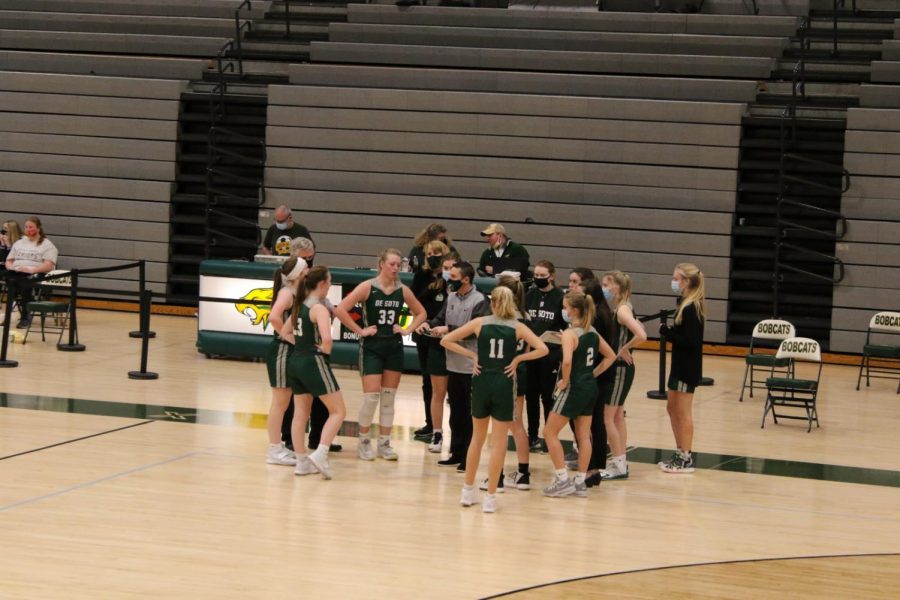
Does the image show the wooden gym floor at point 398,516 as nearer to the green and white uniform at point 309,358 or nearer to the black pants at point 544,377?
the black pants at point 544,377

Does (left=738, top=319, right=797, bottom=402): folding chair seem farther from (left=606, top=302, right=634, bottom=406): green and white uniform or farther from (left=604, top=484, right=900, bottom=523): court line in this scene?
(left=604, top=484, right=900, bottom=523): court line

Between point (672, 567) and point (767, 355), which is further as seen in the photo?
point (767, 355)

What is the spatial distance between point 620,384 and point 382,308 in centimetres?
184

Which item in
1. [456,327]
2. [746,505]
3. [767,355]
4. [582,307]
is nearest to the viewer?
[582,307]

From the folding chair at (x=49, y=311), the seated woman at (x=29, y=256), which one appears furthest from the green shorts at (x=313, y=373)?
the seated woman at (x=29, y=256)

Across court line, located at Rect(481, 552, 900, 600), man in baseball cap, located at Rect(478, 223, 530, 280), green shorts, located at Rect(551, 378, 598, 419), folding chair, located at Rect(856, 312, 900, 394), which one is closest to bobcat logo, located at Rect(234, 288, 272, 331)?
man in baseball cap, located at Rect(478, 223, 530, 280)

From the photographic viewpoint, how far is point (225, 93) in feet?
60.2

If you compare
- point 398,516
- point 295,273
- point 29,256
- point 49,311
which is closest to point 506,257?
point 295,273

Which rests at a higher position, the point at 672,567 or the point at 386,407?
the point at 386,407

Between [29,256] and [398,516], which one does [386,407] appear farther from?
[29,256]

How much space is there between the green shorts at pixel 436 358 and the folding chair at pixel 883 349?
6153 millimetres

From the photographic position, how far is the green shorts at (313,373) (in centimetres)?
859

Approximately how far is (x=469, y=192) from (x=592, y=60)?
2.55 m

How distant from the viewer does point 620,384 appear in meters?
9.11
